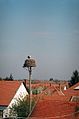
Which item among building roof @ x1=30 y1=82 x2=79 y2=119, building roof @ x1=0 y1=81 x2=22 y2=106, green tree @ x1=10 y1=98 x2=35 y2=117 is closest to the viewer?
building roof @ x1=30 y1=82 x2=79 y2=119

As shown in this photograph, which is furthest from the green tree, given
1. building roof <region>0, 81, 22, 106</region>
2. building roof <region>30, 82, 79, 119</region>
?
building roof <region>30, 82, 79, 119</region>

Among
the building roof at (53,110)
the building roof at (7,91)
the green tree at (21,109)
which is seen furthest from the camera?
the building roof at (7,91)

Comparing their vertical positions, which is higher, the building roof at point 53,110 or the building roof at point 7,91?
the building roof at point 7,91

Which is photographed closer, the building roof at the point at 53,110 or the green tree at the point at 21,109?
the building roof at the point at 53,110

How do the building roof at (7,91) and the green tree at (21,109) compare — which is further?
the building roof at (7,91)

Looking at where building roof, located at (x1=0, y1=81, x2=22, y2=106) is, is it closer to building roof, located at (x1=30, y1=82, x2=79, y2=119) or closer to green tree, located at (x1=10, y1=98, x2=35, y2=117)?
green tree, located at (x1=10, y1=98, x2=35, y2=117)

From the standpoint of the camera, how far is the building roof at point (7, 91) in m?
10.4

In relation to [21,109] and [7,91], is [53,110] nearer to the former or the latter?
[21,109]

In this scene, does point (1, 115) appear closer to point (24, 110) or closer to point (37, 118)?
point (24, 110)

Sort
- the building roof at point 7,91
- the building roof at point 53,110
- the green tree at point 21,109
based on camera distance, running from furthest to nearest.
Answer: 1. the building roof at point 7,91
2. the green tree at point 21,109
3. the building roof at point 53,110

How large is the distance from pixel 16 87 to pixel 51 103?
15.9 feet

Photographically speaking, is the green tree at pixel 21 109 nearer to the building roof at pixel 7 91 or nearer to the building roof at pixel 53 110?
the building roof at pixel 7 91

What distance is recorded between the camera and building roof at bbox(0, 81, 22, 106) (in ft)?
34.2

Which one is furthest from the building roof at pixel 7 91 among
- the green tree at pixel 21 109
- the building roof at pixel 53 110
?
the building roof at pixel 53 110
